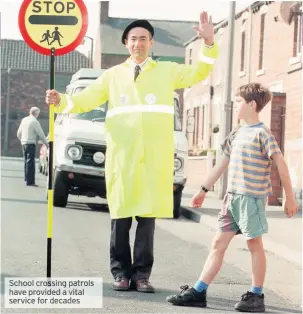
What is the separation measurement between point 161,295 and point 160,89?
62.8 inches

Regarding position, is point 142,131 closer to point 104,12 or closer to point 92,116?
point 92,116

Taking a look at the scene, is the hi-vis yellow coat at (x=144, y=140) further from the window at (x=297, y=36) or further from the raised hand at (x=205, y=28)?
the window at (x=297, y=36)

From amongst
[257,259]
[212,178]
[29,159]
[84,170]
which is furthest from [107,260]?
[29,159]

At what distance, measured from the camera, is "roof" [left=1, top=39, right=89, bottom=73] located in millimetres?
79500

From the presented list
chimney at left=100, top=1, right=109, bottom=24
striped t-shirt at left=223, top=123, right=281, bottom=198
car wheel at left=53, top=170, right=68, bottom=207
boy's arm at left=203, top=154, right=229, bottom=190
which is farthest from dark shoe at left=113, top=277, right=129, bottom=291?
chimney at left=100, top=1, right=109, bottom=24

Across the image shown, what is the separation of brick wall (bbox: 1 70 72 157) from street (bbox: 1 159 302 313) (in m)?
62.3

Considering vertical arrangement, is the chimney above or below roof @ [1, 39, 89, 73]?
above

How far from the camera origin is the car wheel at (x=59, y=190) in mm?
14875

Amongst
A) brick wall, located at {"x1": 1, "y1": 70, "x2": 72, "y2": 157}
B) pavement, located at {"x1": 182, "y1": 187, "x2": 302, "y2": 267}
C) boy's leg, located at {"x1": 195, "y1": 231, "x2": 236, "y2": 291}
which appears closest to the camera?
boy's leg, located at {"x1": 195, "y1": 231, "x2": 236, "y2": 291}

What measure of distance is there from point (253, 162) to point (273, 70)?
1705 cm

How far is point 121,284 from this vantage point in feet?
22.5

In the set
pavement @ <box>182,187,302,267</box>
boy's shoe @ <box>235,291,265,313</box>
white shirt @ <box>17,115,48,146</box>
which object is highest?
white shirt @ <box>17,115,48,146</box>

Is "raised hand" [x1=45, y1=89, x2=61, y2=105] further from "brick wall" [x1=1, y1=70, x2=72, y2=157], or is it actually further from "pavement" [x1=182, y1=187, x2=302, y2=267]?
"brick wall" [x1=1, y1=70, x2=72, y2=157]

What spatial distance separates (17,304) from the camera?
20.1 ft
